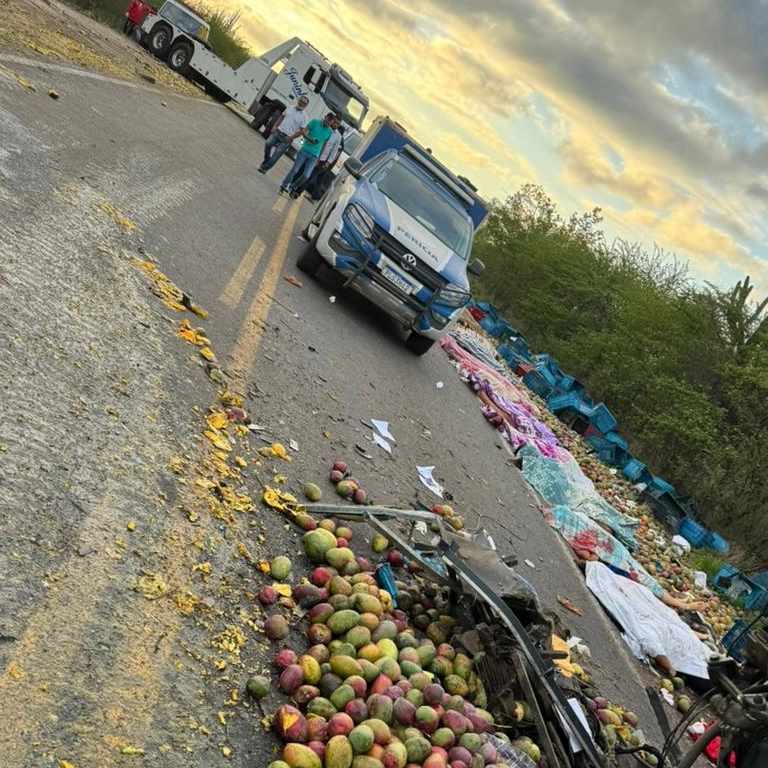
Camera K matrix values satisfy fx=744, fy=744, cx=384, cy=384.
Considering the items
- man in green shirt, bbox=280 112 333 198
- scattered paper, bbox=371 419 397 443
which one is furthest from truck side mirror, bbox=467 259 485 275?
scattered paper, bbox=371 419 397 443

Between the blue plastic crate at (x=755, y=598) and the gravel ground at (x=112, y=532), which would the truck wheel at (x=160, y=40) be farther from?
the blue plastic crate at (x=755, y=598)

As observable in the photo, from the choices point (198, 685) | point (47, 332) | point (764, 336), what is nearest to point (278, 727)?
point (198, 685)

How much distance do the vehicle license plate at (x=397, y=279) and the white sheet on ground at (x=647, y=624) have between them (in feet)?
14.6

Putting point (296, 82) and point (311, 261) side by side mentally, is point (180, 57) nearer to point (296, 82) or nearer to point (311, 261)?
point (296, 82)

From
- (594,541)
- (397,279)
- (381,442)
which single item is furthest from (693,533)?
(381,442)

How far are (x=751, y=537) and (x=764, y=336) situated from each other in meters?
7.59

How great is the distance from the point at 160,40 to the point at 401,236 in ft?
76.1

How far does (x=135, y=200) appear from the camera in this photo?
26.8 feet

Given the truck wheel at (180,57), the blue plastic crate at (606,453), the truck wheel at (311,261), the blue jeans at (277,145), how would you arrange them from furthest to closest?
the truck wheel at (180,57)
the blue plastic crate at (606,453)
the blue jeans at (277,145)
the truck wheel at (311,261)

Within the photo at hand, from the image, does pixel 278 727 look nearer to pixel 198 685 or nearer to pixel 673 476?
pixel 198 685

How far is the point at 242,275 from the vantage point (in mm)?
8617

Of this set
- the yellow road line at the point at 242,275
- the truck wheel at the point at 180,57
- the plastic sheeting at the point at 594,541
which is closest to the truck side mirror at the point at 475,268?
the yellow road line at the point at 242,275

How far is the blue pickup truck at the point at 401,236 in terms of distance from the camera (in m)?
10.4

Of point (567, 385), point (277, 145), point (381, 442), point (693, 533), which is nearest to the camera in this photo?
point (381, 442)
